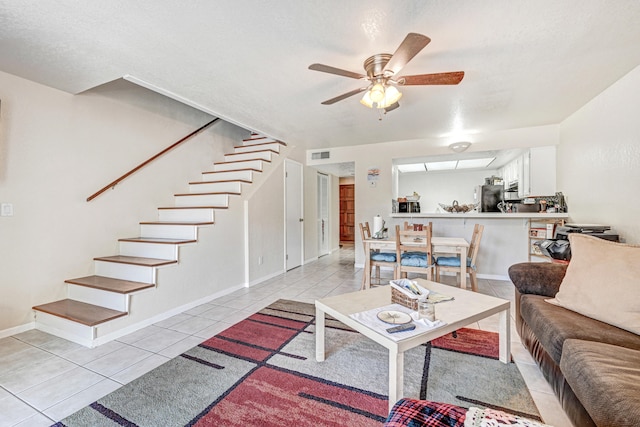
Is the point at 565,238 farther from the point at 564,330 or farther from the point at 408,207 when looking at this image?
the point at 408,207

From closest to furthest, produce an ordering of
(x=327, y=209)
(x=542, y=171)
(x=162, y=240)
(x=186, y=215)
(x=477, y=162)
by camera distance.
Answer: (x=162, y=240)
(x=186, y=215)
(x=542, y=171)
(x=477, y=162)
(x=327, y=209)

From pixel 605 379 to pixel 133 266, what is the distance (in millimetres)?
3367

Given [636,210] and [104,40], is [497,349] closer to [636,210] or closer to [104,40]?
[636,210]

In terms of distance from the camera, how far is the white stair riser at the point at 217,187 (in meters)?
3.90

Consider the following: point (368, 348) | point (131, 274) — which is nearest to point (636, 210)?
point (368, 348)

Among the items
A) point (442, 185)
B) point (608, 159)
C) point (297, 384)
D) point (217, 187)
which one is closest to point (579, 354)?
point (297, 384)

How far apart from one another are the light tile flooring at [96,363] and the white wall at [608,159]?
1566 mm

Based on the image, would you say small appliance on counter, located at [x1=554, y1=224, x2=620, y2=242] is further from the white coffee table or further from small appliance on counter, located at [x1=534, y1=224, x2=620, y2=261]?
the white coffee table

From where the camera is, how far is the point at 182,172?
13.4ft

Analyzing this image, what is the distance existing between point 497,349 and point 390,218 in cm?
298

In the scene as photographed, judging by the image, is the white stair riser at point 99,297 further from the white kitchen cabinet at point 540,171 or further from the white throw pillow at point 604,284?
the white kitchen cabinet at point 540,171

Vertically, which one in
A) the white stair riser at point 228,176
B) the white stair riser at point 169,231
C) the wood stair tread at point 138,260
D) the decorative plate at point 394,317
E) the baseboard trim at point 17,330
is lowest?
the baseboard trim at point 17,330

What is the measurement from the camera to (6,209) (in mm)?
2363

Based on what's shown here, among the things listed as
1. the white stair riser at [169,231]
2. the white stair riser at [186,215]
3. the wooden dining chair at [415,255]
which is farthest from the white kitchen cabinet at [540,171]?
the white stair riser at [169,231]
